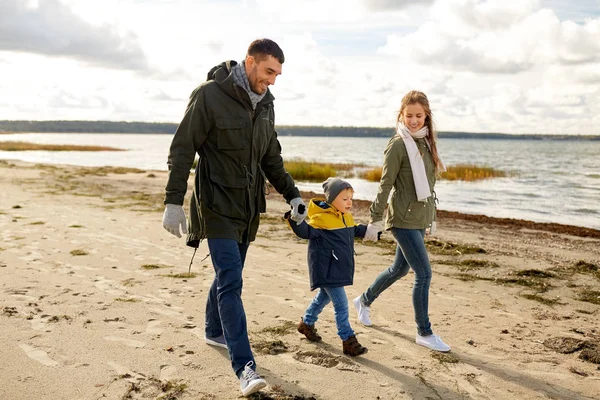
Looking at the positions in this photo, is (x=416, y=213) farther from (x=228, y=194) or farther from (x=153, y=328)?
(x=153, y=328)

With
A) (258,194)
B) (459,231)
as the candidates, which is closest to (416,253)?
(258,194)

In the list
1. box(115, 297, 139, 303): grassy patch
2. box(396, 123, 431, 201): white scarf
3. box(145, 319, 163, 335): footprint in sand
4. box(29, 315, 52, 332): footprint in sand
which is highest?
box(396, 123, 431, 201): white scarf

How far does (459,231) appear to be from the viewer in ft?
39.1

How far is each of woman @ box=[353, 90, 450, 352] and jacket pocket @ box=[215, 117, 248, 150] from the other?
126 centimetres

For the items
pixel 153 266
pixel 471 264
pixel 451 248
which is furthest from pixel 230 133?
pixel 451 248

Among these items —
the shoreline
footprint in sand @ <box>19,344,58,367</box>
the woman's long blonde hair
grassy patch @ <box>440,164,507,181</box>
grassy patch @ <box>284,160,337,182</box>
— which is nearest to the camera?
footprint in sand @ <box>19,344,58,367</box>

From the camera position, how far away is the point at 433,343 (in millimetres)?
4426

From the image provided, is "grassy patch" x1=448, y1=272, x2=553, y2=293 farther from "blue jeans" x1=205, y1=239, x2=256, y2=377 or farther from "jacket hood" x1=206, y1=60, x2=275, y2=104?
"jacket hood" x1=206, y1=60, x2=275, y2=104

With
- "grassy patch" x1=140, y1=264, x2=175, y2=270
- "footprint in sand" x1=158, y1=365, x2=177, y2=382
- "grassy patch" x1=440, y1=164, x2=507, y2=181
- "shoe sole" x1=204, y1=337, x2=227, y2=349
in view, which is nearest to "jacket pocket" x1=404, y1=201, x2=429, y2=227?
"shoe sole" x1=204, y1=337, x2=227, y2=349

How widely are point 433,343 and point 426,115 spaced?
5.90ft

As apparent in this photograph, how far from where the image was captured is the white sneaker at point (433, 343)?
4391 millimetres

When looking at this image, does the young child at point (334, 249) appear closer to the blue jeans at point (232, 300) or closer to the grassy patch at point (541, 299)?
the blue jeans at point (232, 300)

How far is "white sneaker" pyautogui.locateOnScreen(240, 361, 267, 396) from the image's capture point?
11.0ft

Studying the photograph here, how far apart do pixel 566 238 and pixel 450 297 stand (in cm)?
705
